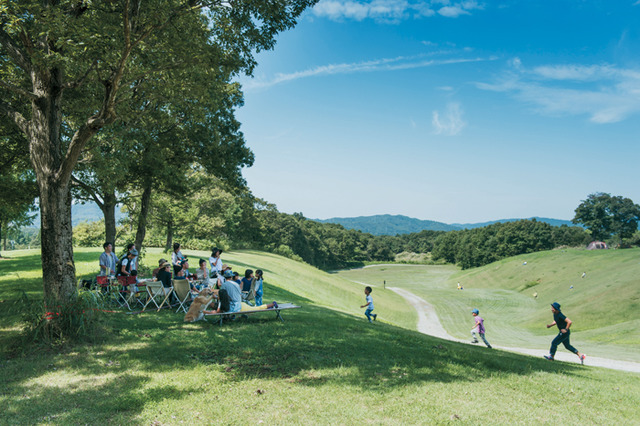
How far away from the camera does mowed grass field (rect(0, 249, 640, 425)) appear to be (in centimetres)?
568

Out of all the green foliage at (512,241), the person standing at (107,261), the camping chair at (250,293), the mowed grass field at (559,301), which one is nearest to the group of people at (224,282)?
the camping chair at (250,293)

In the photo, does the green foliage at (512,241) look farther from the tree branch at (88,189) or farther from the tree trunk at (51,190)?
the tree trunk at (51,190)

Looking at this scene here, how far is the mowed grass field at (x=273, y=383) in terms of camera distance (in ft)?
18.6

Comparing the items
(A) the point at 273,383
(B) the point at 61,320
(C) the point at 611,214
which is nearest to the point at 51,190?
(B) the point at 61,320

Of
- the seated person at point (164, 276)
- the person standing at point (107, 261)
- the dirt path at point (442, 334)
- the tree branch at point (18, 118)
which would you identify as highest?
the tree branch at point (18, 118)

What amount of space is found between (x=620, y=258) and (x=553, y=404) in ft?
164

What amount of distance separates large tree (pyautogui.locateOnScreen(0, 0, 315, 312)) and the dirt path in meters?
19.4

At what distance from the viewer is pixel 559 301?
38.4 metres

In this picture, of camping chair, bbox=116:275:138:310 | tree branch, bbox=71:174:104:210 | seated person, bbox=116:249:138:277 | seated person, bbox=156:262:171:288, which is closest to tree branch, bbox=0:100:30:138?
seated person, bbox=116:249:138:277

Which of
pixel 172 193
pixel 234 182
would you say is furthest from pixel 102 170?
pixel 234 182

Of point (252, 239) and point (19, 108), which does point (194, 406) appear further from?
point (252, 239)

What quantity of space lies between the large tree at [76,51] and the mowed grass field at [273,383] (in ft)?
7.13

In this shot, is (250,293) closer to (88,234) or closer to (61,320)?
(61,320)

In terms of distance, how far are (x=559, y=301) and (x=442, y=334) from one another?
18121 mm
